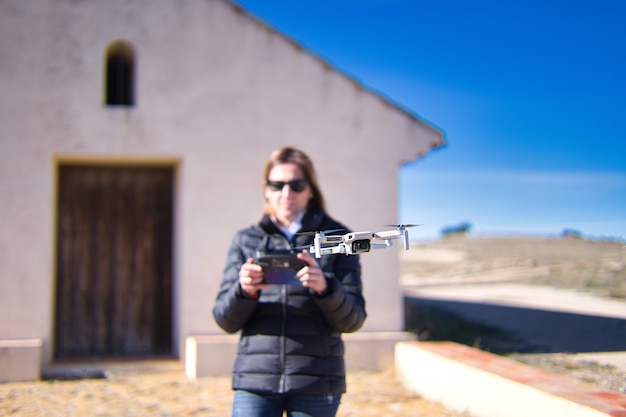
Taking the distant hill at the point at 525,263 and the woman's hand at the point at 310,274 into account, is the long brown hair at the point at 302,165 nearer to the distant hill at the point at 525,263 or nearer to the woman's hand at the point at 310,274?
the woman's hand at the point at 310,274

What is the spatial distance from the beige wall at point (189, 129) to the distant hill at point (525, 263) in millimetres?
7484

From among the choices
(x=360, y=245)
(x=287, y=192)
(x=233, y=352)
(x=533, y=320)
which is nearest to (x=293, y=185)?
(x=287, y=192)

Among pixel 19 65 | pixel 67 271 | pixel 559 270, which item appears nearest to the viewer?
pixel 19 65

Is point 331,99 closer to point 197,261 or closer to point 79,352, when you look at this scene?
point 197,261

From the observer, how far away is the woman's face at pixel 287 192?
3150 mm

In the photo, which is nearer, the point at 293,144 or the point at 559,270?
the point at 293,144

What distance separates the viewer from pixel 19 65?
7195 millimetres

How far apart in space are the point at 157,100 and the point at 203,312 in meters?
2.57

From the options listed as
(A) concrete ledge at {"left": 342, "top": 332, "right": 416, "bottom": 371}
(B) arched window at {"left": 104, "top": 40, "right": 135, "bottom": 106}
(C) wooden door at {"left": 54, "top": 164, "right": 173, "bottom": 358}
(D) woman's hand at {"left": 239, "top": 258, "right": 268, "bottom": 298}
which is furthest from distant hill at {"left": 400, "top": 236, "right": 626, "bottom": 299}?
(D) woman's hand at {"left": 239, "top": 258, "right": 268, "bottom": 298}

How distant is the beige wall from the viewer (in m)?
7.11

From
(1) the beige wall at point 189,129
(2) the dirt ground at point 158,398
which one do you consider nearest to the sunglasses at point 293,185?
(2) the dirt ground at point 158,398

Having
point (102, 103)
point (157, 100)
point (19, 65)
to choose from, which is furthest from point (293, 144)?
point (19, 65)

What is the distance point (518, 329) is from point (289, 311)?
7867 millimetres

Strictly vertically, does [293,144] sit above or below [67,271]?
above
